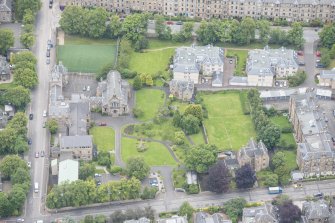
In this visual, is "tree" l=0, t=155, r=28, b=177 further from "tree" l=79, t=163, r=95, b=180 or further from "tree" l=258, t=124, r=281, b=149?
"tree" l=258, t=124, r=281, b=149

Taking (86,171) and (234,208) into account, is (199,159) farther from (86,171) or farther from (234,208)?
(86,171)

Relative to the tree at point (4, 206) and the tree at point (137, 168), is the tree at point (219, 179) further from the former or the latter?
the tree at point (4, 206)

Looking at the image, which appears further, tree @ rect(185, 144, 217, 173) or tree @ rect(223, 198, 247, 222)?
tree @ rect(185, 144, 217, 173)

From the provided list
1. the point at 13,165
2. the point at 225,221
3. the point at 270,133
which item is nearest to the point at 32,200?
the point at 13,165

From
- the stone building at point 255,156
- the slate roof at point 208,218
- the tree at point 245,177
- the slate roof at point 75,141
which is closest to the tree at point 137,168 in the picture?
the slate roof at point 75,141

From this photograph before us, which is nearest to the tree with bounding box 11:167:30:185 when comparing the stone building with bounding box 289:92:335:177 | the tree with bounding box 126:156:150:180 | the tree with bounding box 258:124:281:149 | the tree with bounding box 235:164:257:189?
the tree with bounding box 126:156:150:180

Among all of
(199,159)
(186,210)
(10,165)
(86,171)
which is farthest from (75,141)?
(186,210)

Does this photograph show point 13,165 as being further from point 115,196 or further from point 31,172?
point 115,196
